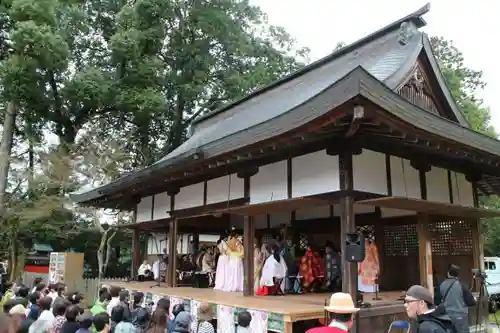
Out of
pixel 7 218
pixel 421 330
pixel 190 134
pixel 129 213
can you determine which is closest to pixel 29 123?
pixel 7 218

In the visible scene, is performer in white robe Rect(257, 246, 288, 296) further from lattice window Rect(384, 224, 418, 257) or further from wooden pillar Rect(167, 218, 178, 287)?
wooden pillar Rect(167, 218, 178, 287)

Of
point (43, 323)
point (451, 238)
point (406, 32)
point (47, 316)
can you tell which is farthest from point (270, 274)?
point (406, 32)

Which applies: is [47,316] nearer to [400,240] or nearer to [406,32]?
[400,240]

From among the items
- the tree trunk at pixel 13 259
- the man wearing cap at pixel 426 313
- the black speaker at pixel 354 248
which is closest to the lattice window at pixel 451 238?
the black speaker at pixel 354 248

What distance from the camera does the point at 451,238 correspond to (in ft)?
34.0

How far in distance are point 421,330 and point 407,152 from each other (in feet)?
18.0

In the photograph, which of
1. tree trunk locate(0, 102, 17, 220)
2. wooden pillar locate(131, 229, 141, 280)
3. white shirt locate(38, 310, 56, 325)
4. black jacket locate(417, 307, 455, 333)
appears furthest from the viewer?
tree trunk locate(0, 102, 17, 220)

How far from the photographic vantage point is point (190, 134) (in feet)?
65.4

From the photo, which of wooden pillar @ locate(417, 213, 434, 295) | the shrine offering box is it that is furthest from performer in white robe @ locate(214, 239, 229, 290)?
the shrine offering box

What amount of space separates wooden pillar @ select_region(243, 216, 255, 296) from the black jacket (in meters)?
5.70

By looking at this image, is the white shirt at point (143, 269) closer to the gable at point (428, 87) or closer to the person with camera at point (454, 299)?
the gable at point (428, 87)

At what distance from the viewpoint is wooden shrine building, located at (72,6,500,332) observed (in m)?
6.78

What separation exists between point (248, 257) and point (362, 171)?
2976mm

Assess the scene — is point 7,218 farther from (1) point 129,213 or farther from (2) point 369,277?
(2) point 369,277
